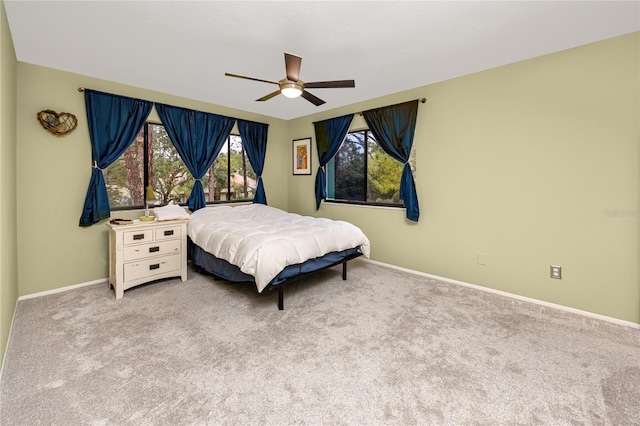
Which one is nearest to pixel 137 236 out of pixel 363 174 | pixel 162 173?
pixel 162 173

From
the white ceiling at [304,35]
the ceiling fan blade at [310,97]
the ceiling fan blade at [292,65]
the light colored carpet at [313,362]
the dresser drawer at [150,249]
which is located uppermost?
the white ceiling at [304,35]

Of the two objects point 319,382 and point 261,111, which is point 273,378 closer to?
point 319,382

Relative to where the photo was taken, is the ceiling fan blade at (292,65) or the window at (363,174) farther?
the window at (363,174)

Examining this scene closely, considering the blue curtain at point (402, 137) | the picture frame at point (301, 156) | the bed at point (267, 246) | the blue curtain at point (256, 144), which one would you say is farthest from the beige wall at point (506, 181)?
the picture frame at point (301, 156)

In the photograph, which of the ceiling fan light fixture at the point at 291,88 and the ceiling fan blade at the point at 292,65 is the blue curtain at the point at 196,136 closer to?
the ceiling fan light fixture at the point at 291,88

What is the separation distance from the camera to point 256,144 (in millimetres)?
5074

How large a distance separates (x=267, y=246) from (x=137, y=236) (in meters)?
1.62

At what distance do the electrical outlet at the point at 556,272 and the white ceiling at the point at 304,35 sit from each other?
210 centimetres

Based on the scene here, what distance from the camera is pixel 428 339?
7.47 feet

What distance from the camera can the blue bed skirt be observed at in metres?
2.79

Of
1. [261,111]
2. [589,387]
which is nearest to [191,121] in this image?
[261,111]

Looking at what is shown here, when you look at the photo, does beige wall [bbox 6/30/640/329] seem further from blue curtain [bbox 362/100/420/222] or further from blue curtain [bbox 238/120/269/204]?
blue curtain [bbox 238/120/269/204]

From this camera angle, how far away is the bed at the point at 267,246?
8.77 feet

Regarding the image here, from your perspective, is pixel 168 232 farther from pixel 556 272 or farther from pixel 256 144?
pixel 556 272
